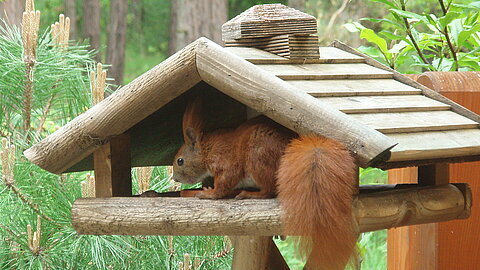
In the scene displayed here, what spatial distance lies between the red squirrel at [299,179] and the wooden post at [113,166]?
10.1 inches

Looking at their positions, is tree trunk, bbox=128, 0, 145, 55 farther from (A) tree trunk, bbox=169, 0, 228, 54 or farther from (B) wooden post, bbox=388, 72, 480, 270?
(B) wooden post, bbox=388, 72, 480, 270

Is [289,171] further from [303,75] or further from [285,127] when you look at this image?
[303,75]

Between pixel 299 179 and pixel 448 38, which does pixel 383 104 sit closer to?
pixel 299 179

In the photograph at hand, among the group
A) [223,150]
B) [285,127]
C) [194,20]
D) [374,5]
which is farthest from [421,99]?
[374,5]

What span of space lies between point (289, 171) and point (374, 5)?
5.95 metres

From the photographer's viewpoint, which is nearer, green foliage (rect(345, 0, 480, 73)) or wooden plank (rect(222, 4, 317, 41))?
wooden plank (rect(222, 4, 317, 41))

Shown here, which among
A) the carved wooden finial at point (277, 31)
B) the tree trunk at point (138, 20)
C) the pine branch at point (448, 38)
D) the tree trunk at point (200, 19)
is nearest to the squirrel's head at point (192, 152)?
the carved wooden finial at point (277, 31)

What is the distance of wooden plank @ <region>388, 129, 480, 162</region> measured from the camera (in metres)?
1.38

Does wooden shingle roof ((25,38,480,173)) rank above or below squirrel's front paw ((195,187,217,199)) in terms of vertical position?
above

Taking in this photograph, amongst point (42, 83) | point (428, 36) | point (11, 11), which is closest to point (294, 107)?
point (428, 36)


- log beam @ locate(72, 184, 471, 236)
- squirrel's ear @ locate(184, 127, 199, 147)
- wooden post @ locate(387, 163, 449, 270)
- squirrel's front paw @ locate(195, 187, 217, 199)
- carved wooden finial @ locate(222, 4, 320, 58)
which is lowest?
wooden post @ locate(387, 163, 449, 270)

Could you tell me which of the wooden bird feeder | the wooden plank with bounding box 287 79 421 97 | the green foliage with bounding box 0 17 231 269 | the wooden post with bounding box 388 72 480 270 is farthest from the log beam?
the green foliage with bounding box 0 17 231 269

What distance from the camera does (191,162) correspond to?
1646 mm

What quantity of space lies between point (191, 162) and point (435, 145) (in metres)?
0.57
